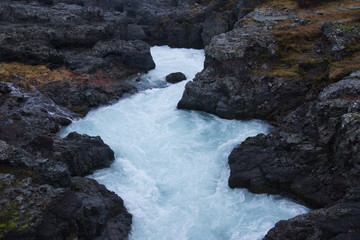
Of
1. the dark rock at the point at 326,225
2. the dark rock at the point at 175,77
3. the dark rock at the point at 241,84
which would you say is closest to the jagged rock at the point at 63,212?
the dark rock at the point at 326,225

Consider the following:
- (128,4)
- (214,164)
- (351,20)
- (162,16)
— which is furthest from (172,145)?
(128,4)

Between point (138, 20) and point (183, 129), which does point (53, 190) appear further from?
point (138, 20)

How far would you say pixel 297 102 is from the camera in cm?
2764

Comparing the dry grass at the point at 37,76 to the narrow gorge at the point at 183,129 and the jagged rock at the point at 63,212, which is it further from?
the jagged rock at the point at 63,212

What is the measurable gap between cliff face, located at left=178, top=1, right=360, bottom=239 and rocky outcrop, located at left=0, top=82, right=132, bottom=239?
8179 mm

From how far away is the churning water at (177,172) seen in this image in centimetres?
1864

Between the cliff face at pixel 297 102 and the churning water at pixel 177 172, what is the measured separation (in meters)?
1.34

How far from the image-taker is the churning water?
18.6 m

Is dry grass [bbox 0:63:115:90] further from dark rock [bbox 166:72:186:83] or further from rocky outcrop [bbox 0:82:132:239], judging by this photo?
rocky outcrop [bbox 0:82:132:239]

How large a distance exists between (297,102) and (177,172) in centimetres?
1175

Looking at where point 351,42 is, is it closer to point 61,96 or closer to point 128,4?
point 61,96

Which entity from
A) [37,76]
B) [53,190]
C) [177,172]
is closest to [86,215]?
[53,190]

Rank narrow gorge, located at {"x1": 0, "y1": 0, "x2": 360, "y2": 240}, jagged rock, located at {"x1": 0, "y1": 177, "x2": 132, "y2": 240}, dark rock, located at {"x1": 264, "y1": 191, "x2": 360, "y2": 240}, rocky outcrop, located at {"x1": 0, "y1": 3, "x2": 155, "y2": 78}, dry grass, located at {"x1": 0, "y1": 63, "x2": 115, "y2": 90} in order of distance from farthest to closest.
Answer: rocky outcrop, located at {"x1": 0, "y1": 3, "x2": 155, "y2": 78} → dry grass, located at {"x1": 0, "y1": 63, "x2": 115, "y2": 90} → narrow gorge, located at {"x1": 0, "y1": 0, "x2": 360, "y2": 240} → jagged rock, located at {"x1": 0, "y1": 177, "x2": 132, "y2": 240} → dark rock, located at {"x1": 264, "y1": 191, "x2": 360, "y2": 240}

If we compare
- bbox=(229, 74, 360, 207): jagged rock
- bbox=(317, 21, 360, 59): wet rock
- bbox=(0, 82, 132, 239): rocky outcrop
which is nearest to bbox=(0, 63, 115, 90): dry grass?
bbox=(0, 82, 132, 239): rocky outcrop
